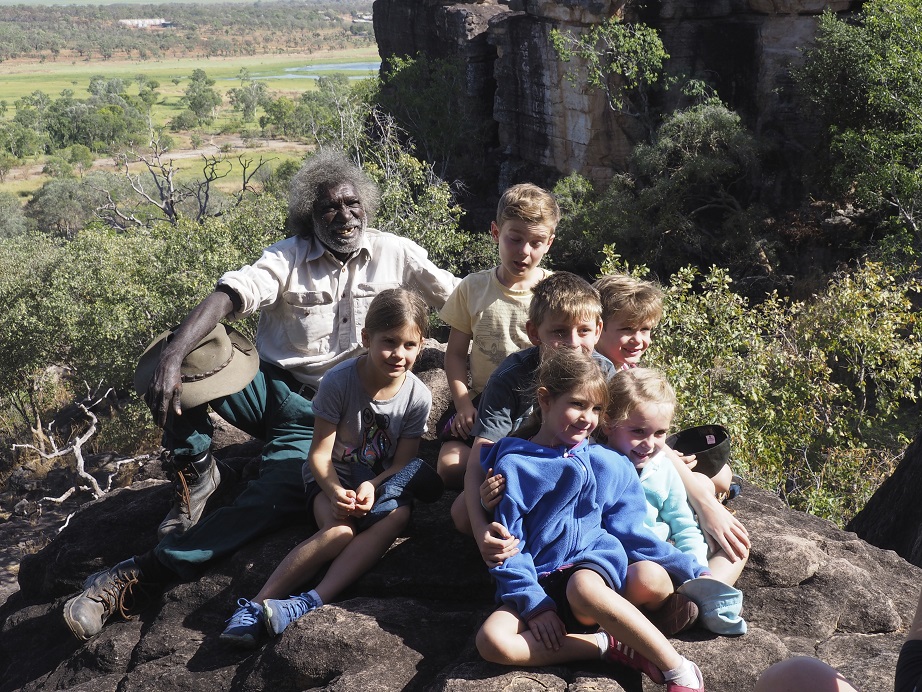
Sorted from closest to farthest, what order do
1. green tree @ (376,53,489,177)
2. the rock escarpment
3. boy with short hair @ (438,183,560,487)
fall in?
the rock escarpment < boy with short hair @ (438,183,560,487) < green tree @ (376,53,489,177)

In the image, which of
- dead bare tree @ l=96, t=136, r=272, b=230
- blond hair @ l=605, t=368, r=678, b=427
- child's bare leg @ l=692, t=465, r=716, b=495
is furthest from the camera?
dead bare tree @ l=96, t=136, r=272, b=230

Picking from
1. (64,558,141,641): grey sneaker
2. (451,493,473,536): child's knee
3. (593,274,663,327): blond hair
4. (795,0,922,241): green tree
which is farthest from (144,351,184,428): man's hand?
(795,0,922,241): green tree

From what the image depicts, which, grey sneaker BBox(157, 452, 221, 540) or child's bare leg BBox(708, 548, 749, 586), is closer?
child's bare leg BBox(708, 548, 749, 586)

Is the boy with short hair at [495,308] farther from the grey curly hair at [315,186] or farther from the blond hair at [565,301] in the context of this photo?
the grey curly hair at [315,186]

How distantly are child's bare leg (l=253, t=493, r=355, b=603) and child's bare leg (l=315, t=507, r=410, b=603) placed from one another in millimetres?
44

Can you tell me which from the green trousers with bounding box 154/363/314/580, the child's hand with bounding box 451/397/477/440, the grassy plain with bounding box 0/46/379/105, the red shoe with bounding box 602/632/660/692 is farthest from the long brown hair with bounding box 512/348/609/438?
the grassy plain with bounding box 0/46/379/105

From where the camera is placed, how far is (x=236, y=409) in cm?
438

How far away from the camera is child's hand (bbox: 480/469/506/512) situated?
3.24 meters

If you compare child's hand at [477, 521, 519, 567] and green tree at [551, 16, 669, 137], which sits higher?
green tree at [551, 16, 669, 137]

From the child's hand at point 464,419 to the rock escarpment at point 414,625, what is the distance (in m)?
0.38

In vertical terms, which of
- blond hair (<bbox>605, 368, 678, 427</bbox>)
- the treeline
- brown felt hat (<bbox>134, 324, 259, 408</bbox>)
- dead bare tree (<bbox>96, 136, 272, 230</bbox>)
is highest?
the treeline

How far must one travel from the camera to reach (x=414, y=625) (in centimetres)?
352

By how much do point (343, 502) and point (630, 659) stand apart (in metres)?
1.27

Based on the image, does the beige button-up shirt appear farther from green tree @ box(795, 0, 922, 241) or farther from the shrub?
green tree @ box(795, 0, 922, 241)
